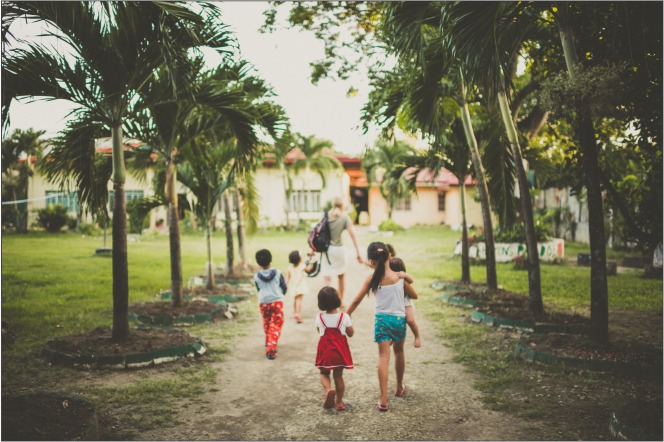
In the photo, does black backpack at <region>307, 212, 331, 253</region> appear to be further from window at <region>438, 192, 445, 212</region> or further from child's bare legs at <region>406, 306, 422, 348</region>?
window at <region>438, 192, 445, 212</region>

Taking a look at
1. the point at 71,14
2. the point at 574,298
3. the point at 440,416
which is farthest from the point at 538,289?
the point at 71,14

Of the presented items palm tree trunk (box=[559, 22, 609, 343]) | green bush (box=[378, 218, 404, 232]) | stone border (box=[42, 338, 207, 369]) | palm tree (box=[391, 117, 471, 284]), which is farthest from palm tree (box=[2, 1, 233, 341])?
green bush (box=[378, 218, 404, 232])

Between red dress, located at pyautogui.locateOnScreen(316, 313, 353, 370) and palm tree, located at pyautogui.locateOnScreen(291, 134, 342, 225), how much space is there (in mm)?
23012

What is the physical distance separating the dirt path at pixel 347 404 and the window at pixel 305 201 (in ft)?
82.7

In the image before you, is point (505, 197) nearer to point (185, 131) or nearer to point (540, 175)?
point (540, 175)

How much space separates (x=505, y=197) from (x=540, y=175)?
8.15ft

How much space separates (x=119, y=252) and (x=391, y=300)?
3.23 metres

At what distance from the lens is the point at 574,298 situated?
9.57 m

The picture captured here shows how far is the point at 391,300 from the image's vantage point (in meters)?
4.50

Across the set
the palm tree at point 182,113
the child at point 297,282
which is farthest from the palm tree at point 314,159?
the child at point 297,282

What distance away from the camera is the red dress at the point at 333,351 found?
433cm

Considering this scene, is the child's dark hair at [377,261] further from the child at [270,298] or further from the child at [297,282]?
the child at [297,282]

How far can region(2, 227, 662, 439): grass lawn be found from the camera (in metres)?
4.82

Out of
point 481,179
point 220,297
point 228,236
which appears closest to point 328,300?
point 220,297
